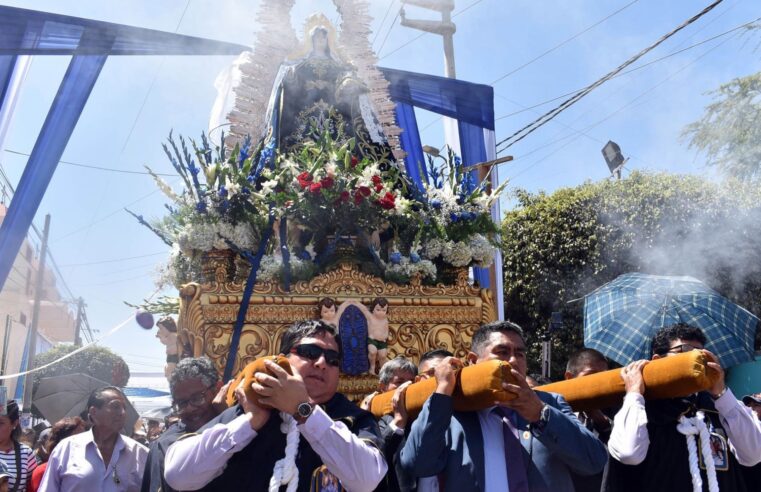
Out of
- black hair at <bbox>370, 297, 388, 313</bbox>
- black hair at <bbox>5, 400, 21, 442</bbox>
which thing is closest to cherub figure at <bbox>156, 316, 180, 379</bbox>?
black hair at <bbox>5, 400, 21, 442</bbox>

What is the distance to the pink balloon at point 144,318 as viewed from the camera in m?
5.98

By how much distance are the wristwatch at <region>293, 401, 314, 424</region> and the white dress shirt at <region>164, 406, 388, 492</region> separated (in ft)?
0.05

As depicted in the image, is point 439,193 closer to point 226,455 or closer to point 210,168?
point 210,168

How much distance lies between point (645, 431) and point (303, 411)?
142 centimetres

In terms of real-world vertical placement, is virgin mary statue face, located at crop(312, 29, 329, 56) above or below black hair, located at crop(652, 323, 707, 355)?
above

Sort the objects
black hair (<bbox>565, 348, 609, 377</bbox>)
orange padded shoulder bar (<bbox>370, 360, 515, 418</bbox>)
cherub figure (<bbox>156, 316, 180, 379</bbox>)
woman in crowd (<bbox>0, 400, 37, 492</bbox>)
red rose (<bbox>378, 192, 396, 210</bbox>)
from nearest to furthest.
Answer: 1. orange padded shoulder bar (<bbox>370, 360, 515, 418</bbox>)
2. black hair (<bbox>565, 348, 609, 377</bbox>)
3. woman in crowd (<bbox>0, 400, 37, 492</bbox>)
4. red rose (<bbox>378, 192, 396, 210</bbox>)
5. cherub figure (<bbox>156, 316, 180, 379</bbox>)

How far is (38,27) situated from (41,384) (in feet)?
19.6

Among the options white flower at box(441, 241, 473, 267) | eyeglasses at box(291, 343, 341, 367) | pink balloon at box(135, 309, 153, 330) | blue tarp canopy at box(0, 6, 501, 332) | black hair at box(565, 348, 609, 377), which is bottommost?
eyeglasses at box(291, 343, 341, 367)

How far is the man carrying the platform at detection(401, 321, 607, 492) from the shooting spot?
251cm

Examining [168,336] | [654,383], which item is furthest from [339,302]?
[654,383]

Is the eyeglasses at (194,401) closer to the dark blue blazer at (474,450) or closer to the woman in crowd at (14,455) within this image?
the dark blue blazer at (474,450)

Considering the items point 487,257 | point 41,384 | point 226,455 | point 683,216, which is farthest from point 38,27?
point 683,216

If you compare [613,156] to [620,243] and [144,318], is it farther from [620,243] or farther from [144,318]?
[144,318]

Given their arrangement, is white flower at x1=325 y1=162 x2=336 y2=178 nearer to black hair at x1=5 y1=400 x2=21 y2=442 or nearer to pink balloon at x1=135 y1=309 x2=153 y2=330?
pink balloon at x1=135 y1=309 x2=153 y2=330
